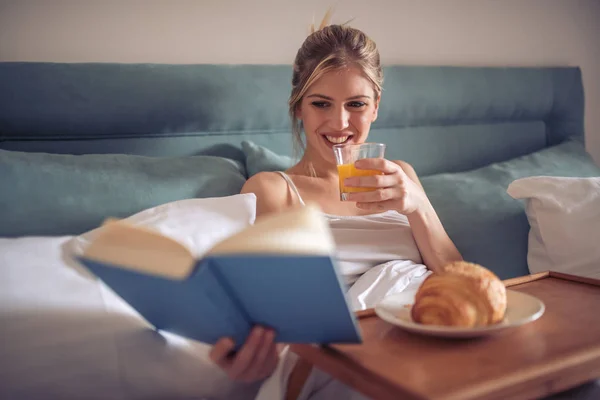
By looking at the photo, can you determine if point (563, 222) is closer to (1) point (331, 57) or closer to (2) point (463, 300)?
(1) point (331, 57)

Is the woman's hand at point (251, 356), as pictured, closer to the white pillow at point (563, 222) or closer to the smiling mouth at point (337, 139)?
the smiling mouth at point (337, 139)

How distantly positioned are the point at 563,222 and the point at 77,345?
140cm

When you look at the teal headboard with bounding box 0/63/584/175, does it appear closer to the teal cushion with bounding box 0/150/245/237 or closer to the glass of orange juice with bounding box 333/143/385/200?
the teal cushion with bounding box 0/150/245/237

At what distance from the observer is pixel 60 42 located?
6.14 ft

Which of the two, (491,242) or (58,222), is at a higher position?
(58,222)

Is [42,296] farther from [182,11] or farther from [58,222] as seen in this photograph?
[182,11]

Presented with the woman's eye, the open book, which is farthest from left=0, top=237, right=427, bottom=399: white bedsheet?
the woman's eye

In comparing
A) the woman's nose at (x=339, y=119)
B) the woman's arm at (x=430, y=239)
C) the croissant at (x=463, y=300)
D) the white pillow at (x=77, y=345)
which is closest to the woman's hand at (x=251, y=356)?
the white pillow at (x=77, y=345)

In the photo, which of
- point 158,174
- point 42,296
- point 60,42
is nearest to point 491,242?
point 158,174

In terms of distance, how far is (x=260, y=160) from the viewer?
184 cm

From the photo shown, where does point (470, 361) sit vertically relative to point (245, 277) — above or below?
below

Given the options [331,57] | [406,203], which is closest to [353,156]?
[406,203]

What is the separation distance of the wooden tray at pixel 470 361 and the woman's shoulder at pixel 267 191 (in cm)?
66

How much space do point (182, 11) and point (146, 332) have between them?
1.33m
